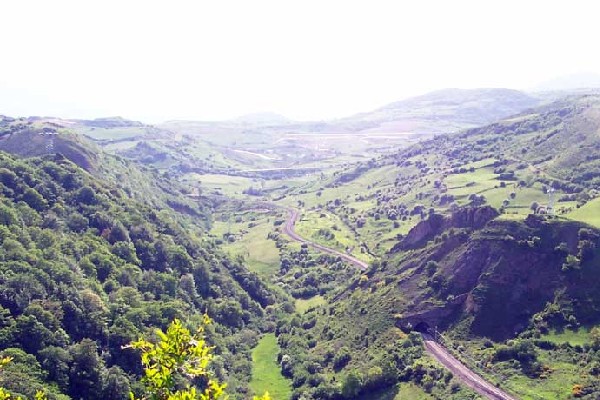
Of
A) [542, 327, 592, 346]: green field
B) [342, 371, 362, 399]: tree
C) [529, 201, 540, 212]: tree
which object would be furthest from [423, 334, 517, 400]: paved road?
[529, 201, 540, 212]: tree

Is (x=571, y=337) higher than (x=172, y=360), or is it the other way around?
(x=172, y=360)

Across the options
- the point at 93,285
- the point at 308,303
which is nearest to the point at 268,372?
the point at 93,285

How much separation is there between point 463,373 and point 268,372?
141ft

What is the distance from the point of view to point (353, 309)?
434ft

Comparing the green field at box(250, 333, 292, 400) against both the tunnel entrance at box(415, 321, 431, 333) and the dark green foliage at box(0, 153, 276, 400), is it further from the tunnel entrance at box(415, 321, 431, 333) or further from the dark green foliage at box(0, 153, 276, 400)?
the tunnel entrance at box(415, 321, 431, 333)

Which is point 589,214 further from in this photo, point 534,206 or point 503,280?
point 534,206

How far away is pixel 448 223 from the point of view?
136875 millimetres

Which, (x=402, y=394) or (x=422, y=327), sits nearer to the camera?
(x=402, y=394)

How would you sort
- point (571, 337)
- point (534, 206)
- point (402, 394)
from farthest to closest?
1. point (534, 206)
2. point (571, 337)
3. point (402, 394)

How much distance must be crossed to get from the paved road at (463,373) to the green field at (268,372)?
2919 cm

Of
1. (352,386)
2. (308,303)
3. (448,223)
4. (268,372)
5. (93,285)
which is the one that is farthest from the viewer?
(308,303)

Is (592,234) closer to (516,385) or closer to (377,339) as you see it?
(516,385)

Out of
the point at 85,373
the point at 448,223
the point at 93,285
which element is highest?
the point at 448,223

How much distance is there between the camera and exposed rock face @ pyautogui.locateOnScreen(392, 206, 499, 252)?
127562mm
